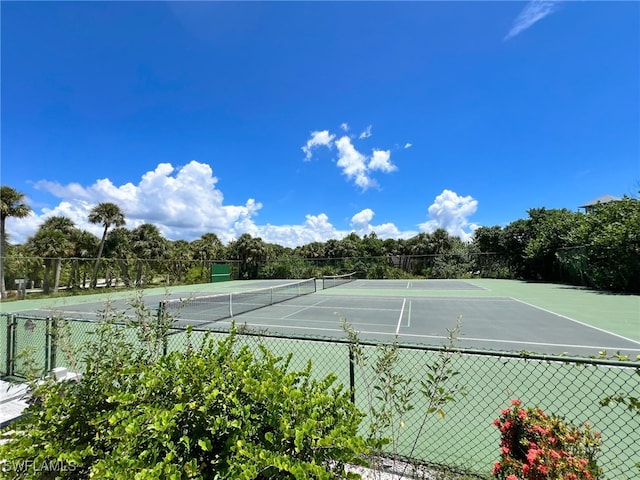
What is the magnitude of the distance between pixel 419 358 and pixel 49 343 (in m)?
6.66

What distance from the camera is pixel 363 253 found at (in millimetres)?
40906

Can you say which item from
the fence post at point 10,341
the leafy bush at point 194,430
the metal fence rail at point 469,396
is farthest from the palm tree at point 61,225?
the leafy bush at point 194,430

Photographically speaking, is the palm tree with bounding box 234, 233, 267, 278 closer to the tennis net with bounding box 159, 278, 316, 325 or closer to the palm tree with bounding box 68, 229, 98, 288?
the palm tree with bounding box 68, 229, 98, 288

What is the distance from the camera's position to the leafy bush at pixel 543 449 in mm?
1790

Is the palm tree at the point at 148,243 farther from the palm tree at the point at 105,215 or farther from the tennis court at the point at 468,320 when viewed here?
the tennis court at the point at 468,320

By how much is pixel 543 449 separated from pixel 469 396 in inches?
115

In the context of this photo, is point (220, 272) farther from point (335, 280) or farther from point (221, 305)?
point (221, 305)

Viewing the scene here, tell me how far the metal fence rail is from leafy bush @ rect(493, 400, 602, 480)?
242 mm

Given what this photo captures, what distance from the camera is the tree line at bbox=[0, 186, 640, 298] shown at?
723 inches

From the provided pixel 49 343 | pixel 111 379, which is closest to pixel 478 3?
pixel 111 379

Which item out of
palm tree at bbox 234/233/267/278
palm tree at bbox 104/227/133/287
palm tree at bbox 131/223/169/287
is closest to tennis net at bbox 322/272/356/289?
palm tree at bbox 234/233/267/278

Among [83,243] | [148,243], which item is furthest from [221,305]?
[148,243]

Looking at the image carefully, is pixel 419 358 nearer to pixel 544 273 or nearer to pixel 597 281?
pixel 597 281

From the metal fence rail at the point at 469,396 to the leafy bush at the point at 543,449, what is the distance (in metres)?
0.24
